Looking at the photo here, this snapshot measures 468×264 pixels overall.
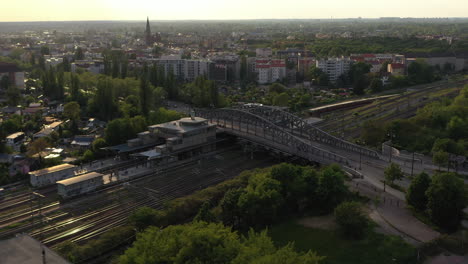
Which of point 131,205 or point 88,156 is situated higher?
Answer: point 88,156

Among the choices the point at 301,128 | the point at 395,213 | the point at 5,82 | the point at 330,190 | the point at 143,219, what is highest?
the point at 5,82

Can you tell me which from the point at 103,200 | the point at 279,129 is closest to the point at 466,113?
the point at 279,129

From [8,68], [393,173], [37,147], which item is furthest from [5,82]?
[393,173]

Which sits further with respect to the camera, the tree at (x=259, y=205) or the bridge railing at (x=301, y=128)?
the bridge railing at (x=301, y=128)

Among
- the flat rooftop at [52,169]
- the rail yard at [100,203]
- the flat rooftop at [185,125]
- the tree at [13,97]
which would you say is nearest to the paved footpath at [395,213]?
the rail yard at [100,203]

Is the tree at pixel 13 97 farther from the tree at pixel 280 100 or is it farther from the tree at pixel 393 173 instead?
the tree at pixel 393 173

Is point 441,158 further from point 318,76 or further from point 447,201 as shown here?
point 318,76
